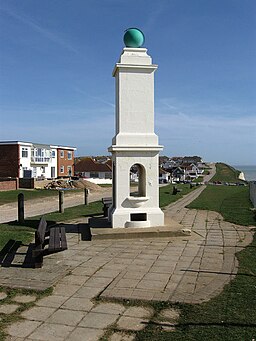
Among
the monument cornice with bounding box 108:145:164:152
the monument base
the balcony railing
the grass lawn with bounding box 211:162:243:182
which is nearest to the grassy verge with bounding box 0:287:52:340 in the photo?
the monument base

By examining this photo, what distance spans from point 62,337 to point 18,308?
1082 millimetres

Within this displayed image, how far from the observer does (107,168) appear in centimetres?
7069

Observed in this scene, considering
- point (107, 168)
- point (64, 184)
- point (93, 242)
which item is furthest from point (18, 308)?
point (107, 168)

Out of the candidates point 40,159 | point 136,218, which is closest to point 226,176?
point 40,159

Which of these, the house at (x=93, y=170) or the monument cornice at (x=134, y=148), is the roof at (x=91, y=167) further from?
the monument cornice at (x=134, y=148)

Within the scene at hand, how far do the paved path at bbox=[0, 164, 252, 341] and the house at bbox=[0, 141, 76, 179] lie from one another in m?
38.5

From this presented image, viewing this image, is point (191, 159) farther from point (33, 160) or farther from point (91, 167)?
point (33, 160)

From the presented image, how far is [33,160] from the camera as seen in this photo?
4969 cm

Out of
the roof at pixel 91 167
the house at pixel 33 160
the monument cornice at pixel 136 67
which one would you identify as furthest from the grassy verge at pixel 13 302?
the roof at pixel 91 167

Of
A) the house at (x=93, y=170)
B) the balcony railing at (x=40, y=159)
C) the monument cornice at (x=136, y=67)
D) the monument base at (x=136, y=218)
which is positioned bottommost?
the monument base at (x=136, y=218)

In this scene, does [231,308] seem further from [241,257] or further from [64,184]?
[64,184]

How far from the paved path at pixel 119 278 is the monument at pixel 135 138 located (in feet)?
4.25

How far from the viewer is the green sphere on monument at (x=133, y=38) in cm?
1096

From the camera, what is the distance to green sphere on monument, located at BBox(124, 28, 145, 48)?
11.0 m
